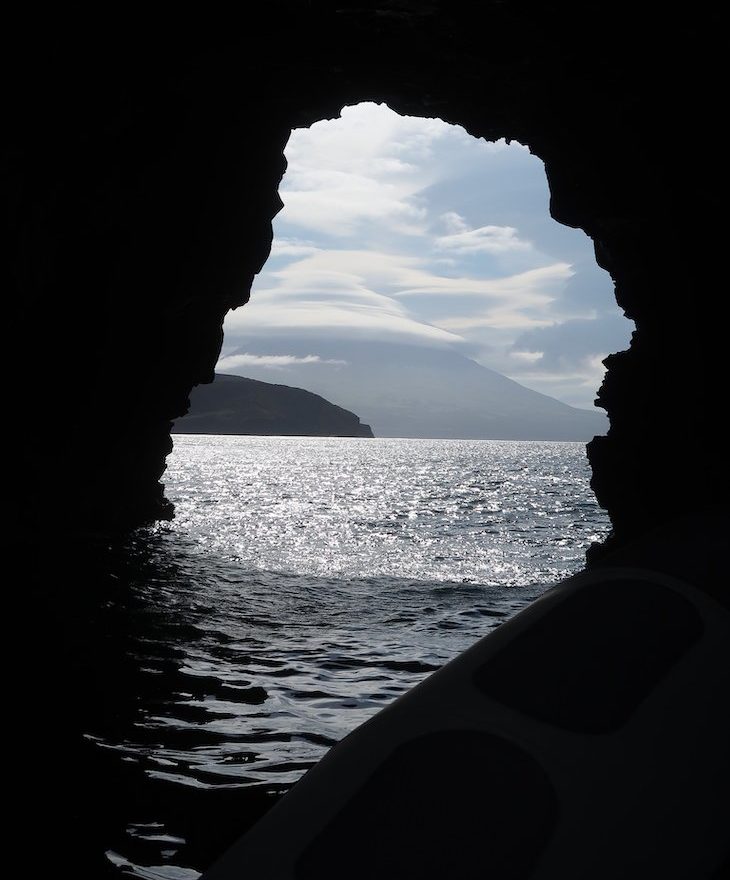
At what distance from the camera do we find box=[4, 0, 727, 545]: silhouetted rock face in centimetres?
1016

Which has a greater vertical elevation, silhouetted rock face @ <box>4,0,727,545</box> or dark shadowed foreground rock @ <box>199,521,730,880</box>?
silhouetted rock face @ <box>4,0,727,545</box>

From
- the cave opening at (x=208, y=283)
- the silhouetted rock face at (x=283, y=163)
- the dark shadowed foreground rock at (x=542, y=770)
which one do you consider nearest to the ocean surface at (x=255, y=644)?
the cave opening at (x=208, y=283)

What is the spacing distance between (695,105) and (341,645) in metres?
9.11

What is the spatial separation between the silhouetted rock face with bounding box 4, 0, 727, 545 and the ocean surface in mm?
4138

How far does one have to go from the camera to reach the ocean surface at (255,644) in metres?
5.09

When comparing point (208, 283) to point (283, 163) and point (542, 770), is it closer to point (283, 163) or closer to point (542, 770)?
point (283, 163)

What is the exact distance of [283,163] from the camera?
19.6 metres

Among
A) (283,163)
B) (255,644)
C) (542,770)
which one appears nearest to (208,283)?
(283,163)

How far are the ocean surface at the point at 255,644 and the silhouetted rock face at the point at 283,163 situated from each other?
414 cm

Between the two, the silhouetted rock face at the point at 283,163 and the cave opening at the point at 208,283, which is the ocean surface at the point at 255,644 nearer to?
the cave opening at the point at 208,283

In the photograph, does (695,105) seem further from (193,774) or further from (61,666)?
(61,666)

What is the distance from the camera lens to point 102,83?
11336mm

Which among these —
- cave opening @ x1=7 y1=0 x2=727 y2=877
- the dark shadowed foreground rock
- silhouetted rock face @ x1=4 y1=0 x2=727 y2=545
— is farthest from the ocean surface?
silhouetted rock face @ x1=4 y1=0 x2=727 y2=545

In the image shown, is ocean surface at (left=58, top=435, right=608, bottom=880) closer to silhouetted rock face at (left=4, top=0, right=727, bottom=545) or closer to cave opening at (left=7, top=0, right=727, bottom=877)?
cave opening at (left=7, top=0, right=727, bottom=877)
